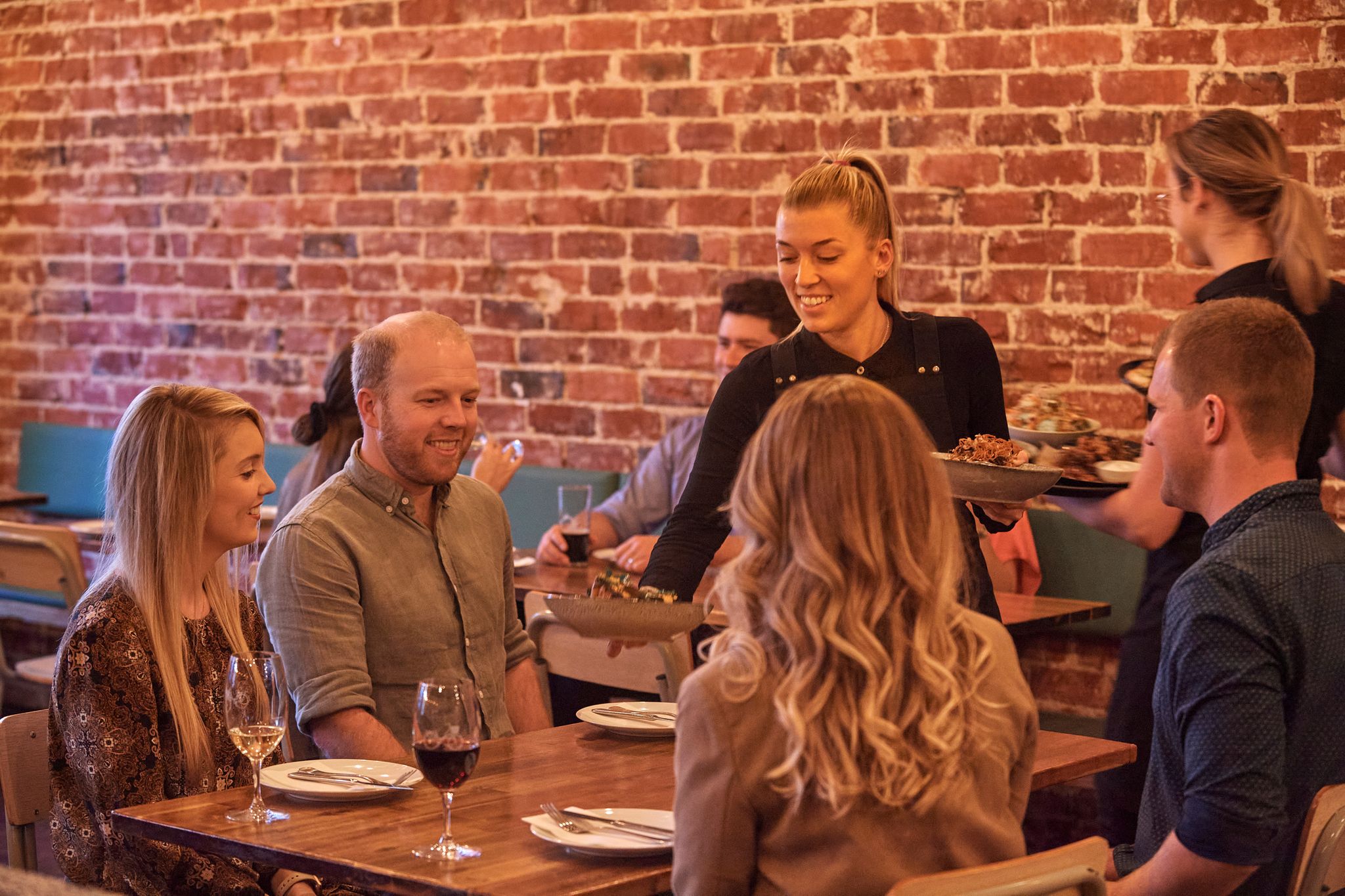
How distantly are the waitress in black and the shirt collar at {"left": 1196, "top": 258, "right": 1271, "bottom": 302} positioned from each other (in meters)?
0.41

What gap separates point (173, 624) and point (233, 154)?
362cm

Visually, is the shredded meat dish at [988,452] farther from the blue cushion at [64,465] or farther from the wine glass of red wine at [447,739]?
the blue cushion at [64,465]

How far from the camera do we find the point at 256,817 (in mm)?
1795

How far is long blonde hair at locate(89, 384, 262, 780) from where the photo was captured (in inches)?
83.4

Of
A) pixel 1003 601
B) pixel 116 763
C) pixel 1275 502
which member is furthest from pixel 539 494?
pixel 1275 502

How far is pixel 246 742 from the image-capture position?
5.93ft

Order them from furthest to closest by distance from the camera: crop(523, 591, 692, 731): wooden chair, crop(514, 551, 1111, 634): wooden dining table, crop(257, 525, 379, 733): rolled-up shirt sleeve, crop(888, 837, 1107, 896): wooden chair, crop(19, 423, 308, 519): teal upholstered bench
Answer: crop(19, 423, 308, 519): teal upholstered bench
crop(514, 551, 1111, 634): wooden dining table
crop(523, 591, 692, 731): wooden chair
crop(257, 525, 379, 733): rolled-up shirt sleeve
crop(888, 837, 1107, 896): wooden chair

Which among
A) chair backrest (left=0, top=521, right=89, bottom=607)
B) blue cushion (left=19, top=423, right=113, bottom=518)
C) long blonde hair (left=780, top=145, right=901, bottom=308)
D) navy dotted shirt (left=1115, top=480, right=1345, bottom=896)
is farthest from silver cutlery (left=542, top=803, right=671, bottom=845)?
blue cushion (left=19, top=423, right=113, bottom=518)

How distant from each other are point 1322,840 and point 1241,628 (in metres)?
0.27

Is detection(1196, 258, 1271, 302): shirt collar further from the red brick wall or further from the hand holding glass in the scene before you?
the hand holding glass

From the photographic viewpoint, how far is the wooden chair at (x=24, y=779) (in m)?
2.07

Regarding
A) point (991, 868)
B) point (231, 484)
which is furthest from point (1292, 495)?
point (231, 484)

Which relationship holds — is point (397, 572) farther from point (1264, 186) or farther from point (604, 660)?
point (1264, 186)

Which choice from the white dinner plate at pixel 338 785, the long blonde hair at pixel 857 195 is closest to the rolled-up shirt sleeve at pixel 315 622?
the white dinner plate at pixel 338 785
